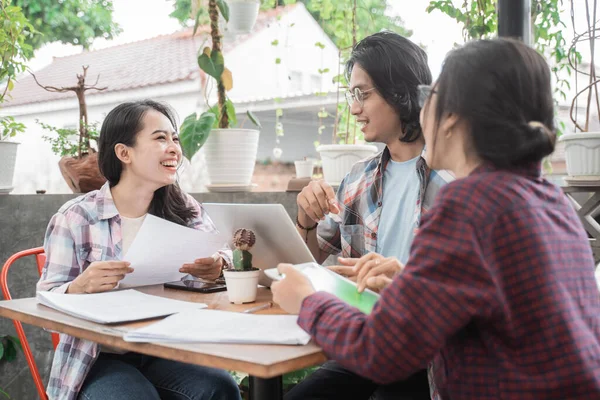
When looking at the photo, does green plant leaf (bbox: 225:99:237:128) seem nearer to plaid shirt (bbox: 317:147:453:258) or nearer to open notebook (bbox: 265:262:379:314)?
plaid shirt (bbox: 317:147:453:258)

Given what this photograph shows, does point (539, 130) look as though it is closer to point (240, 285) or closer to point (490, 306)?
point (490, 306)

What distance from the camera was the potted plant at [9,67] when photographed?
8.68 feet

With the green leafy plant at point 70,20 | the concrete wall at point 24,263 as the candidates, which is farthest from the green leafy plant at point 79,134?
the green leafy plant at point 70,20

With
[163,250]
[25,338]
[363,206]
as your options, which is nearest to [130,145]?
[163,250]

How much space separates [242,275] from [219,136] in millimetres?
1592

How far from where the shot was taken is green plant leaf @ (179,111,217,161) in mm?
2816

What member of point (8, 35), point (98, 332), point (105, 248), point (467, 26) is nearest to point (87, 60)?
point (8, 35)

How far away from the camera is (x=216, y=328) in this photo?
1112 mm

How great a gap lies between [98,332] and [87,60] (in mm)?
8546

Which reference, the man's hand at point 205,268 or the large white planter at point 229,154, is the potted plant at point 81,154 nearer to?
the large white planter at point 229,154

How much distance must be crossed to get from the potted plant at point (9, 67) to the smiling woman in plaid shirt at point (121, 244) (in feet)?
2.91

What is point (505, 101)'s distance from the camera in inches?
37.9

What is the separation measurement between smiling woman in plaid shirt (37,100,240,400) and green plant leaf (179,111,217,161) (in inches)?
30.6

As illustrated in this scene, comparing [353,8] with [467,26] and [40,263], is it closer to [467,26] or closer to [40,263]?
[467,26]
